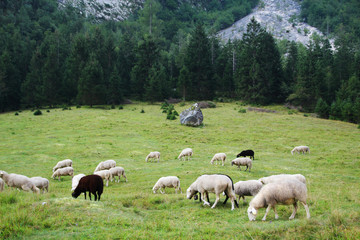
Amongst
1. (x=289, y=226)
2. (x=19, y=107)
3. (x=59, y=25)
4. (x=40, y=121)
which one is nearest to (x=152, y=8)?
(x=59, y=25)

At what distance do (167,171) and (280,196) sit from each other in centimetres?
1221

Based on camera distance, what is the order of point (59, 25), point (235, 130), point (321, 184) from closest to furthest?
1. point (321, 184)
2. point (235, 130)
3. point (59, 25)

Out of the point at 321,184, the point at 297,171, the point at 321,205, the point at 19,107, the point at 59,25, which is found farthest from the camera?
the point at 59,25

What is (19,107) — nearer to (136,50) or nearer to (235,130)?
(136,50)

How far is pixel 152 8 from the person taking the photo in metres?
130

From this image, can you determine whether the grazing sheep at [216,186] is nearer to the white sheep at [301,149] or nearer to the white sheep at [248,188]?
the white sheep at [248,188]

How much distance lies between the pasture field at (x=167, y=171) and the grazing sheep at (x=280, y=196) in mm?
413

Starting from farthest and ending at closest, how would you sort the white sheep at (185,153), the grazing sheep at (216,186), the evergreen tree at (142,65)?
1. the evergreen tree at (142,65)
2. the white sheep at (185,153)
3. the grazing sheep at (216,186)

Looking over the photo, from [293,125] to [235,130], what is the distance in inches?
484

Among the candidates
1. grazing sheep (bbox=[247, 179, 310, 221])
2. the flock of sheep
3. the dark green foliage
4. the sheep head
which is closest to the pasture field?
the sheep head

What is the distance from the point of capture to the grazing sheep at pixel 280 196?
27.8 ft

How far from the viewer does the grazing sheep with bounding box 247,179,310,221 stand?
27.8 ft

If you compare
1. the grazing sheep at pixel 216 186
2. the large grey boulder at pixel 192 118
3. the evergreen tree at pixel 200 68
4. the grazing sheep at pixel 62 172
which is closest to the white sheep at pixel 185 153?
the grazing sheep at pixel 62 172

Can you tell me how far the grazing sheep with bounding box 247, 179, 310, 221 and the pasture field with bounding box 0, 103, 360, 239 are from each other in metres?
0.41
